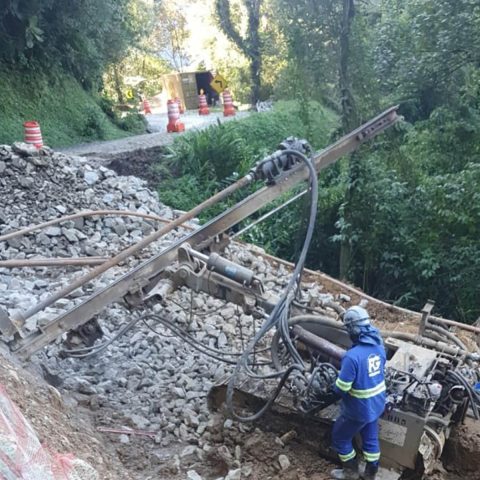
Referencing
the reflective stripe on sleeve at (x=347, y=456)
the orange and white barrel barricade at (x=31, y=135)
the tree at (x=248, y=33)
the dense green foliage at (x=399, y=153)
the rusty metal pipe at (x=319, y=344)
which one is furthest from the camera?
the tree at (x=248, y=33)

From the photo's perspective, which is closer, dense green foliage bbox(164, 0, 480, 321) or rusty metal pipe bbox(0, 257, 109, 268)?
rusty metal pipe bbox(0, 257, 109, 268)

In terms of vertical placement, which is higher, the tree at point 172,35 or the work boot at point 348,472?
the tree at point 172,35

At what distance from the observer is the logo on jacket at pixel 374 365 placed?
4.39 meters

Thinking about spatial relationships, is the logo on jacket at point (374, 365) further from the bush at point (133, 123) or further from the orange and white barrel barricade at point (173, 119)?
the bush at point (133, 123)

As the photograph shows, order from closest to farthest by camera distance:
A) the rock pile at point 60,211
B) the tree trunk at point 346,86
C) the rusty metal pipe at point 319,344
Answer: the rusty metal pipe at point 319,344 → the rock pile at point 60,211 → the tree trunk at point 346,86

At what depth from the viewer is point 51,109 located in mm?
16234

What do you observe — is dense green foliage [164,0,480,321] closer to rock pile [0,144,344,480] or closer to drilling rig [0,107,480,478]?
rock pile [0,144,344,480]

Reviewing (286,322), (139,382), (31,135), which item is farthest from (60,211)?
(286,322)

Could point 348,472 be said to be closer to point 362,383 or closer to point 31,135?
point 362,383

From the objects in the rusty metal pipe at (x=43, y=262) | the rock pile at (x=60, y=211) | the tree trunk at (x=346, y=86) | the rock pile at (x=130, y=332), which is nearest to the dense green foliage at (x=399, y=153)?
the tree trunk at (x=346, y=86)

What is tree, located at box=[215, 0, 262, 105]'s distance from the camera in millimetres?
23286

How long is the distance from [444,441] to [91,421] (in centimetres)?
296

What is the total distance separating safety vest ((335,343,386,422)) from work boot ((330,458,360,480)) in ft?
1.74

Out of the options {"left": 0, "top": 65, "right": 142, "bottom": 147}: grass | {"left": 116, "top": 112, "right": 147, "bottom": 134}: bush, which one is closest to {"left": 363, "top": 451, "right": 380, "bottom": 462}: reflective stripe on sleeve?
{"left": 0, "top": 65, "right": 142, "bottom": 147}: grass
